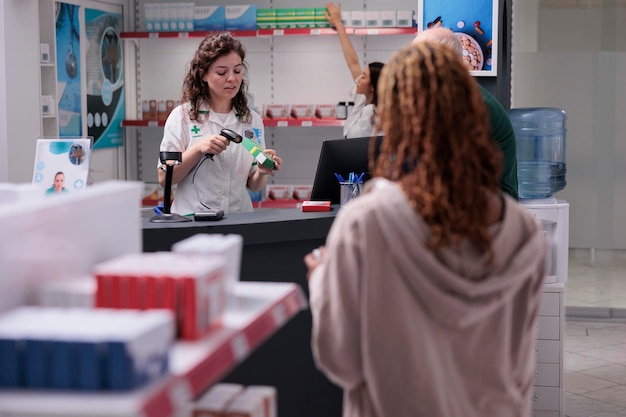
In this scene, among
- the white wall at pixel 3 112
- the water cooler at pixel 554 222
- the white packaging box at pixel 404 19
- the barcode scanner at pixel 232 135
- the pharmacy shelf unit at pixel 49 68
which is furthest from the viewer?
the white packaging box at pixel 404 19

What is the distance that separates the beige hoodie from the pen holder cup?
6.49 feet

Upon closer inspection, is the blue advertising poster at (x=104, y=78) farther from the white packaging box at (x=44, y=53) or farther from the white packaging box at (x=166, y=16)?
the white packaging box at (x=44, y=53)

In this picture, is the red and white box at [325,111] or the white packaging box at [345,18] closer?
the white packaging box at [345,18]

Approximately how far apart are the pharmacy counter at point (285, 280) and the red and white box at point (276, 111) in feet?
10.5

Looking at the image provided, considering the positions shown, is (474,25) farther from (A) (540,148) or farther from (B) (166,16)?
(B) (166,16)

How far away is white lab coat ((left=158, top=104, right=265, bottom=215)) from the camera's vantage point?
4.45m

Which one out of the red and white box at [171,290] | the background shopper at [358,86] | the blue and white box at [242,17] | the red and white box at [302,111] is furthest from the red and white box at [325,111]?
the red and white box at [171,290]

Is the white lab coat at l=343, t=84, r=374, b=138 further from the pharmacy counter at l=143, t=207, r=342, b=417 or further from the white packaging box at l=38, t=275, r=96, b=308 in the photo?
the white packaging box at l=38, t=275, r=96, b=308

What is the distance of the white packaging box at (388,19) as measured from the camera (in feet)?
23.2

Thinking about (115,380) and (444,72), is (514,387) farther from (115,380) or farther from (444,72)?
(115,380)

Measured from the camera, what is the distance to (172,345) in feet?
5.59

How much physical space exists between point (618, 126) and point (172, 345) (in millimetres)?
5918

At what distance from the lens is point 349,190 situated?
13.7 feet

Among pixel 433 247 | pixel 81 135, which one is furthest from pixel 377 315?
pixel 81 135
